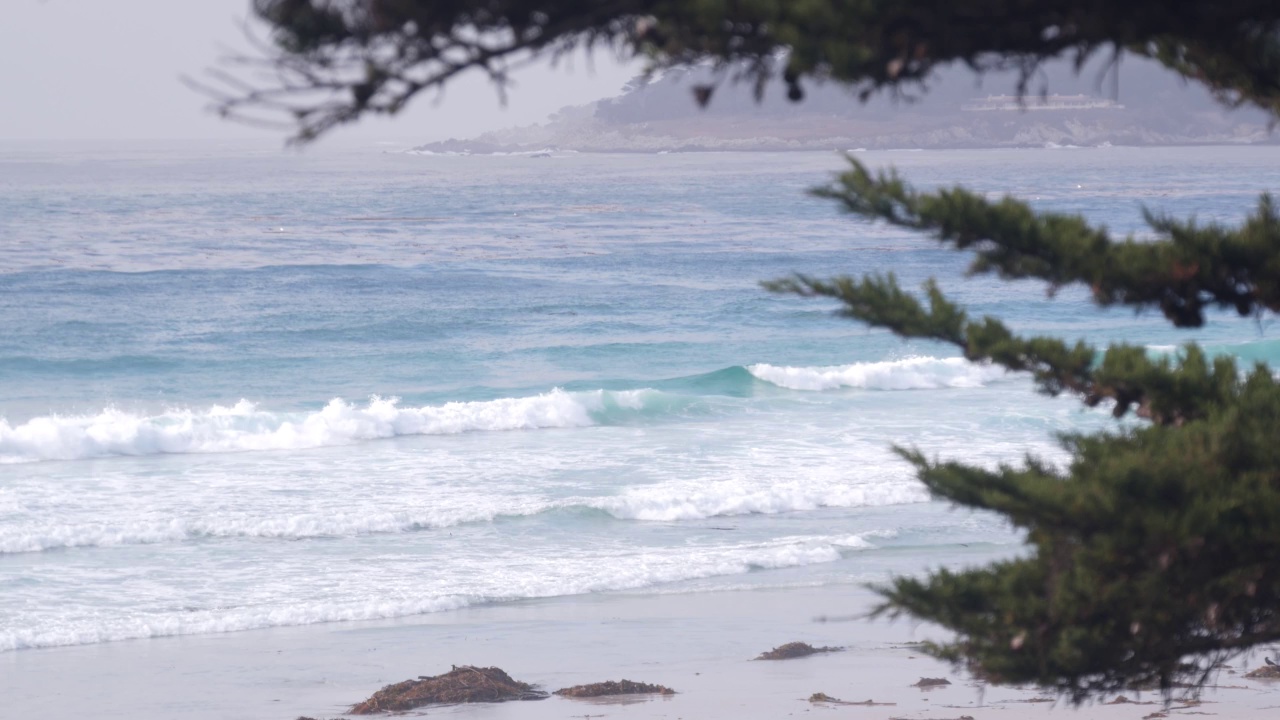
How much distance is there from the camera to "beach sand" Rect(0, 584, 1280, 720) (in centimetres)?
834

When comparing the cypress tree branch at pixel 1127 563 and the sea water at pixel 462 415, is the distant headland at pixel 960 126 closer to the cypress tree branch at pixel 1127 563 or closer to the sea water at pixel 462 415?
the sea water at pixel 462 415

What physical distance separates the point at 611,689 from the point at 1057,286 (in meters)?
4.95

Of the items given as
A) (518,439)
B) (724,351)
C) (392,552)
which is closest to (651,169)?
(724,351)

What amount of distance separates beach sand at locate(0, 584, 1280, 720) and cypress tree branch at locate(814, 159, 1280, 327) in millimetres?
3966

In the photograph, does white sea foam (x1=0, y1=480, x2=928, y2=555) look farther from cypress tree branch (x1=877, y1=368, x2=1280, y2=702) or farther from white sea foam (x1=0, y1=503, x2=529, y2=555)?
cypress tree branch (x1=877, y1=368, x2=1280, y2=702)

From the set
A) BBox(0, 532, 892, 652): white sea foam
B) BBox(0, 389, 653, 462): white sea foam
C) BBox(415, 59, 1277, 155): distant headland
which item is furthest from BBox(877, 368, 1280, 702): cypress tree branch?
BBox(415, 59, 1277, 155): distant headland

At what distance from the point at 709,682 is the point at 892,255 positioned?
35.7m

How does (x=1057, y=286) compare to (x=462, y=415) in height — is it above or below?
above

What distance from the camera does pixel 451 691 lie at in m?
8.66

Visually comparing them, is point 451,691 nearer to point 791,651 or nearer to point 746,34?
point 791,651

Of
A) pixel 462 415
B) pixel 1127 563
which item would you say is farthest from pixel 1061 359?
pixel 462 415

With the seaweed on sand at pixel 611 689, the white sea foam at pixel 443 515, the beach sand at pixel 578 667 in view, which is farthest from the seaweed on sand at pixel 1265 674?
the white sea foam at pixel 443 515

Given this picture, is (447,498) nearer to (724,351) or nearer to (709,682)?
(709,682)

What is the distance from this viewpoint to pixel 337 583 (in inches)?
468
